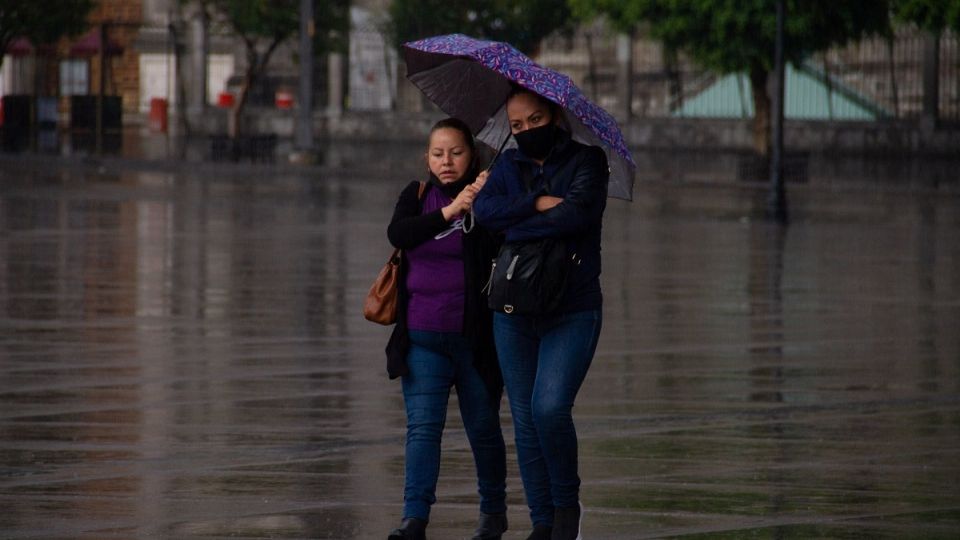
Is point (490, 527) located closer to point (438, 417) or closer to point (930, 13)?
point (438, 417)

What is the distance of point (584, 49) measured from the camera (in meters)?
57.6

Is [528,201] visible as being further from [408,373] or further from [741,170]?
[741,170]

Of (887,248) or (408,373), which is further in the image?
(887,248)

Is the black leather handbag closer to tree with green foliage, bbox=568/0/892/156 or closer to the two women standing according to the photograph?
the two women standing

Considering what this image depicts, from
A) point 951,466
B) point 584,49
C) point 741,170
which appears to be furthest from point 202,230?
point 584,49

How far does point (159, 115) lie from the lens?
61656 millimetres

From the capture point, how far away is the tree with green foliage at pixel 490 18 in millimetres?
53531

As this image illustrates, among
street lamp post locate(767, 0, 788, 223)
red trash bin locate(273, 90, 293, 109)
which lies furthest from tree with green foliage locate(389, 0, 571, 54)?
street lamp post locate(767, 0, 788, 223)

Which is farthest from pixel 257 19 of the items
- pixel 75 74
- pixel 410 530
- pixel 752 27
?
pixel 410 530

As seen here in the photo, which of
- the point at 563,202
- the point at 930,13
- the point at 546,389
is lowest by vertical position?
the point at 546,389

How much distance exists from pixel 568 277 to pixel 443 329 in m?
0.60

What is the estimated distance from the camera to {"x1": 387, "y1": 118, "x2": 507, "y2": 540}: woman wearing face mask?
7434mm

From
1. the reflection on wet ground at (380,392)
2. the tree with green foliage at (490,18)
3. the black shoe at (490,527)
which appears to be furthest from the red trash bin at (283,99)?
the black shoe at (490,527)

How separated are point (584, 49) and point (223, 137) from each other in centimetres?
1501
